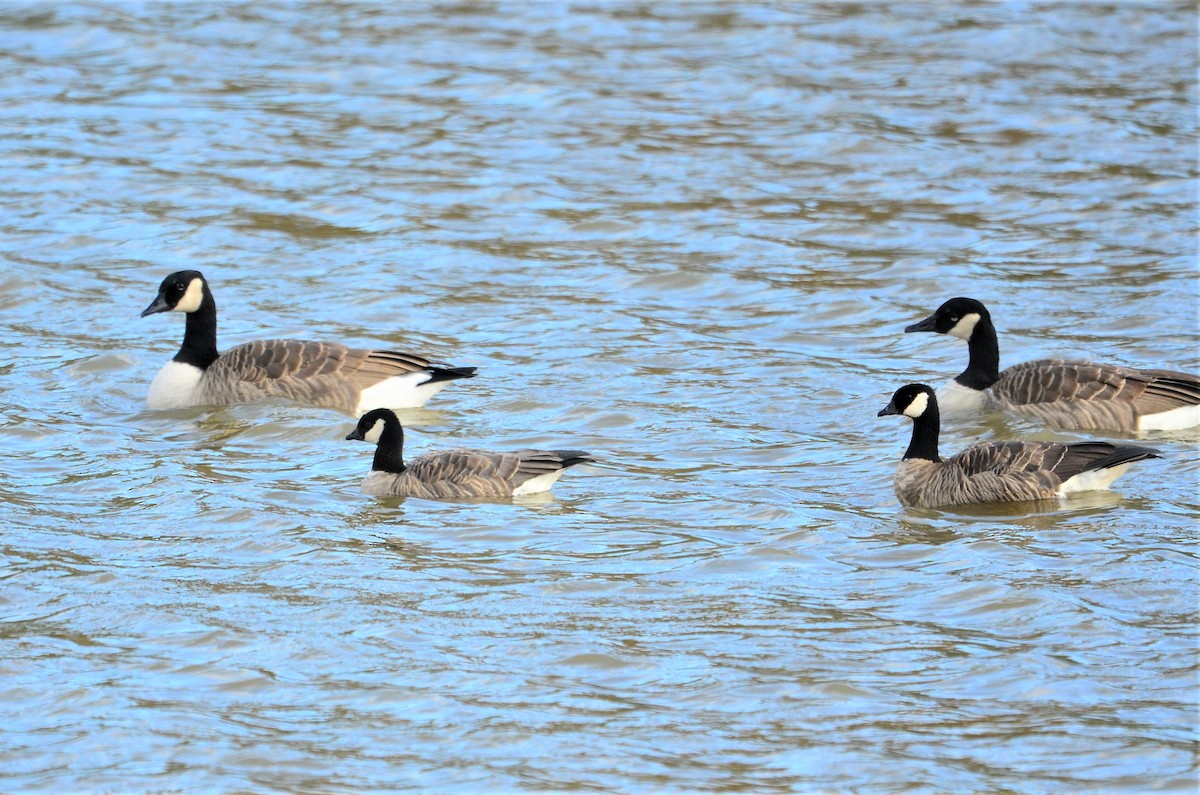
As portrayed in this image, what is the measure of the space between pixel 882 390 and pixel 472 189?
6961 mm

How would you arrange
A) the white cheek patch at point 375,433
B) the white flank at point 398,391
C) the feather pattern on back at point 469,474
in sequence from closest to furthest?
1. the feather pattern on back at point 469,474
2. the white cheek patch at point 375,433
3. the white flank at point 398,391

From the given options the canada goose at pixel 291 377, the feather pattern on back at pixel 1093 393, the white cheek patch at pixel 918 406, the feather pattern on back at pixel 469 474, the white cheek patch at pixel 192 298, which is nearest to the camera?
the feather pattern on back at pixel 469 474

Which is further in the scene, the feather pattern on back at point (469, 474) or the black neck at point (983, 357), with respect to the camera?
the black neck at point (983, 357)

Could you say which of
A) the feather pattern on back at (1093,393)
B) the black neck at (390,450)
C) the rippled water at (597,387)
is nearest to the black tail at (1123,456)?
the rippled water at (597,387)

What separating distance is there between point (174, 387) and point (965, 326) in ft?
20.3

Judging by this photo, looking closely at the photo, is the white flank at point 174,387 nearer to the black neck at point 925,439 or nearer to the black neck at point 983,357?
the black neck at point 925,439

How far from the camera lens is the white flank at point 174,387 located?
13148 mm

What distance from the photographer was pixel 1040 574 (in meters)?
9.27

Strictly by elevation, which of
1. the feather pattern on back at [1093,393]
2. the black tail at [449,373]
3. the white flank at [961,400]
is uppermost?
the black tail at [449,373]

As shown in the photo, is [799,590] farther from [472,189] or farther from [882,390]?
[472,189]

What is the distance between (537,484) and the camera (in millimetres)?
10844

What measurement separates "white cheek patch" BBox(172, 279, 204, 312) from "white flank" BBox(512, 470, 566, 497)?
3953 millimetres

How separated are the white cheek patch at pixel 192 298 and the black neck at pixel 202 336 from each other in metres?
0.04

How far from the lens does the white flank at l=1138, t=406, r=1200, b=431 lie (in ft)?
39.8
